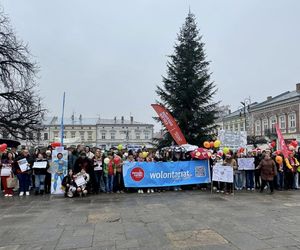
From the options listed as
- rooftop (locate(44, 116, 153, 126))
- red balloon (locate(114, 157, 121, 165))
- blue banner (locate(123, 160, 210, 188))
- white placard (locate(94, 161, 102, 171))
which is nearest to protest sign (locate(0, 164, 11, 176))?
white placard (locate(94, 161, 102, 171))

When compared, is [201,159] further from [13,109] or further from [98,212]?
[13,109]

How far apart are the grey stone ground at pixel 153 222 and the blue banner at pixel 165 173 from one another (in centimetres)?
173

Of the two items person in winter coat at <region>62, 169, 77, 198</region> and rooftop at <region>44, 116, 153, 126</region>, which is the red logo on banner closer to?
person in winter coat at <region>62, 169, 77, 198</region>

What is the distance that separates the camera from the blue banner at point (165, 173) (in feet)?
47.0

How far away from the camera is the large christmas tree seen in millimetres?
28859

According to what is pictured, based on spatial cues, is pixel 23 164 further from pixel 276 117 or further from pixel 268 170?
pixel 276 117

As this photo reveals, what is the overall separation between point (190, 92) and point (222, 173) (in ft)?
51.7

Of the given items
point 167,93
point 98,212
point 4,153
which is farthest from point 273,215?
point 167,93

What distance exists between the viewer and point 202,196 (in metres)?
12.8

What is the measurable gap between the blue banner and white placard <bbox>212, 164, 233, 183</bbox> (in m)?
0.78

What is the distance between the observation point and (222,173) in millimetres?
13938

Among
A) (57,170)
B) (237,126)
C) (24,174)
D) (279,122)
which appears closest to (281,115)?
(279,122)

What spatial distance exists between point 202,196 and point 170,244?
6614 millimetres

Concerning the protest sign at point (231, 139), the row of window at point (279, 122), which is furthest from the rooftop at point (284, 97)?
the protest sign at point (231, 139)
